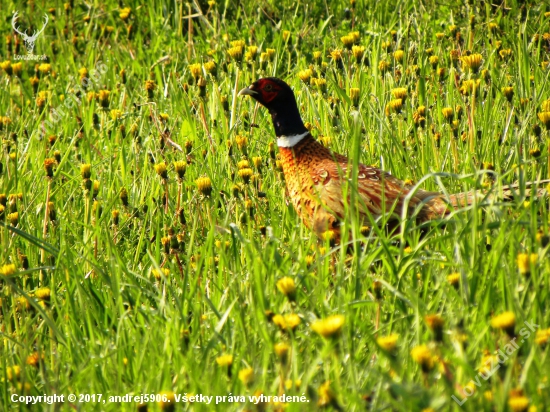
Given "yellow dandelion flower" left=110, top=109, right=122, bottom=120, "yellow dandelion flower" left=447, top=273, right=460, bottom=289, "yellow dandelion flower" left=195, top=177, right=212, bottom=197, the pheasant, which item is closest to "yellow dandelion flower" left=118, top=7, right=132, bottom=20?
"yellow dandelion flower" left=110, top=109, right=122, bottom=120

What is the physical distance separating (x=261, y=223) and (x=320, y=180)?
37cm

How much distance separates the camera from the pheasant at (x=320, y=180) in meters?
3.86

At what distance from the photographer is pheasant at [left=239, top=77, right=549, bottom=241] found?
3855mm

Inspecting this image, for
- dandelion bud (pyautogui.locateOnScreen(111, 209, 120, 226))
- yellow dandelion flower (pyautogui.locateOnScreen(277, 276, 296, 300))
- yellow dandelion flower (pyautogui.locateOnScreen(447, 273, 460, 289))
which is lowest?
dandelion bud (pyautogui.locateOnScreen(111, 209, 120, 226))

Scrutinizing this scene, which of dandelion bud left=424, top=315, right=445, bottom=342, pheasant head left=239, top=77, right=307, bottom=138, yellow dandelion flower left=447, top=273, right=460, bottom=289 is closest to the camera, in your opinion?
dandelion bud left=424, top=315, right=445, bottom=342

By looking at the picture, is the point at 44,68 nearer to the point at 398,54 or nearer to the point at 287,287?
the point at 398,54

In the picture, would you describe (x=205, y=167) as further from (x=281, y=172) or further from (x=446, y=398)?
(x=446, y=398)

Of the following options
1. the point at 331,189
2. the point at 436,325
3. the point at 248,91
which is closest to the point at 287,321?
the point at 436,325

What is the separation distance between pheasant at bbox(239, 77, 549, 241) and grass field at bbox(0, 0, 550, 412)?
12 centimetres

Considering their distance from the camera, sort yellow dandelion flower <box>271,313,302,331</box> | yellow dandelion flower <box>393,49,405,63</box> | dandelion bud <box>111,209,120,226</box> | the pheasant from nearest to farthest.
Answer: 1. yellow dandelion flower <box>271,313,302,331</box>
2. dandelion bud <box>111,209,120,226</box>
3. the pheasant
4. yellow dandelion flower <box>393,49,405,63</box>

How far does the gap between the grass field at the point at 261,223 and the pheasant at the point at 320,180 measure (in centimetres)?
12

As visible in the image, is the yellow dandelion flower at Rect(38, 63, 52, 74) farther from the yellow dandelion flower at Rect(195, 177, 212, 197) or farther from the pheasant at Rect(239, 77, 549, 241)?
the yellow dandelion flower at Rect(195, 177, 212, 197)

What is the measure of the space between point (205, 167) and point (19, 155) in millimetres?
1369

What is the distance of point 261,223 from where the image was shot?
3.99m
